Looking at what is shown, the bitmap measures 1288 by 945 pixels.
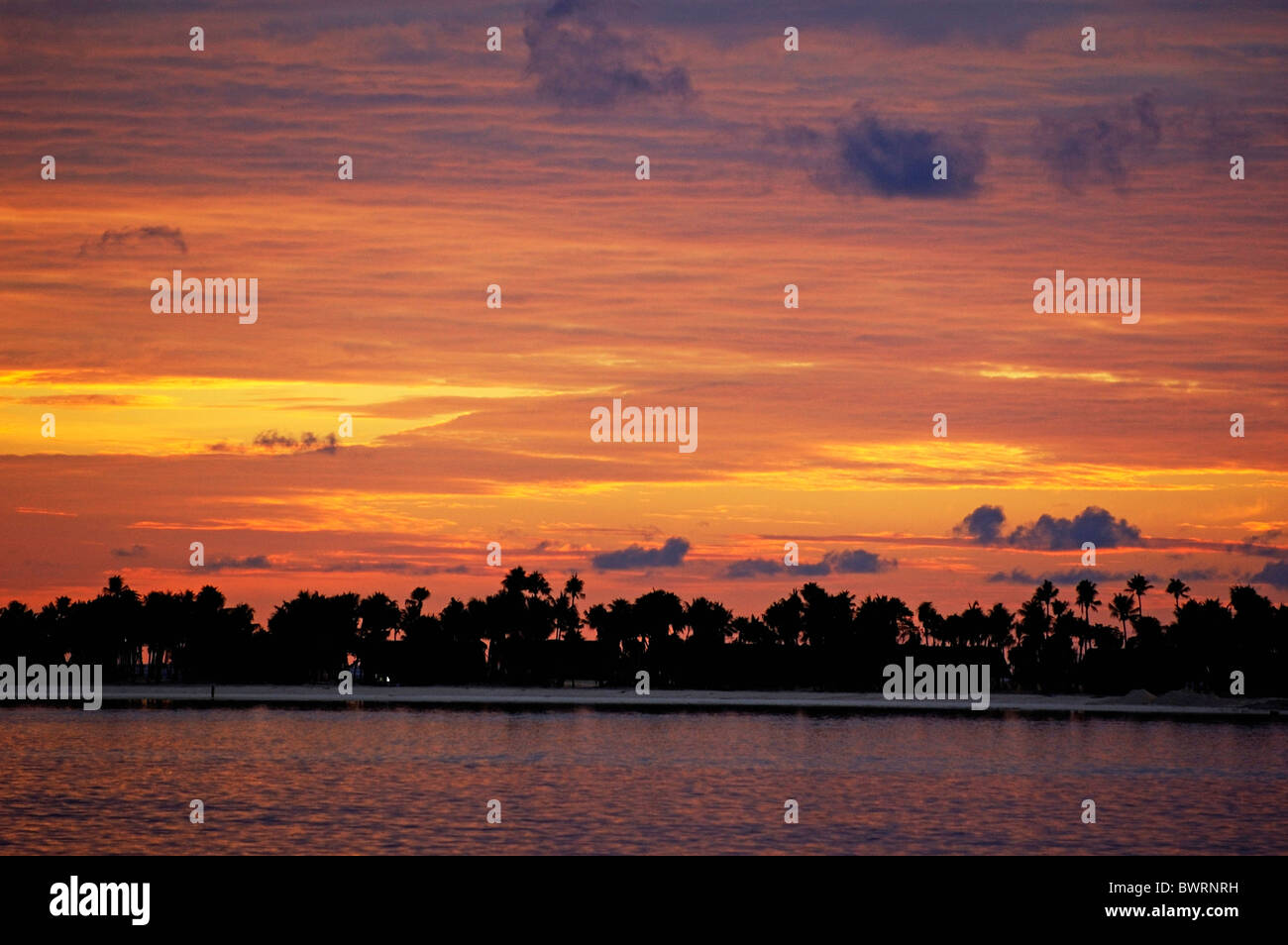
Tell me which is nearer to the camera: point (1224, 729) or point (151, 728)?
point (151, 728)

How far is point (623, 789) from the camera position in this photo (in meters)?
66.8

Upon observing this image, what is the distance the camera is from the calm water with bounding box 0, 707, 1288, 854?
4928cm

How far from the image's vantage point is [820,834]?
51.4 metres

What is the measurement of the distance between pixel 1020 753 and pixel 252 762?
5309 cm

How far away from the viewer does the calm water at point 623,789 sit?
49281mm

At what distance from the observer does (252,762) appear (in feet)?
263
